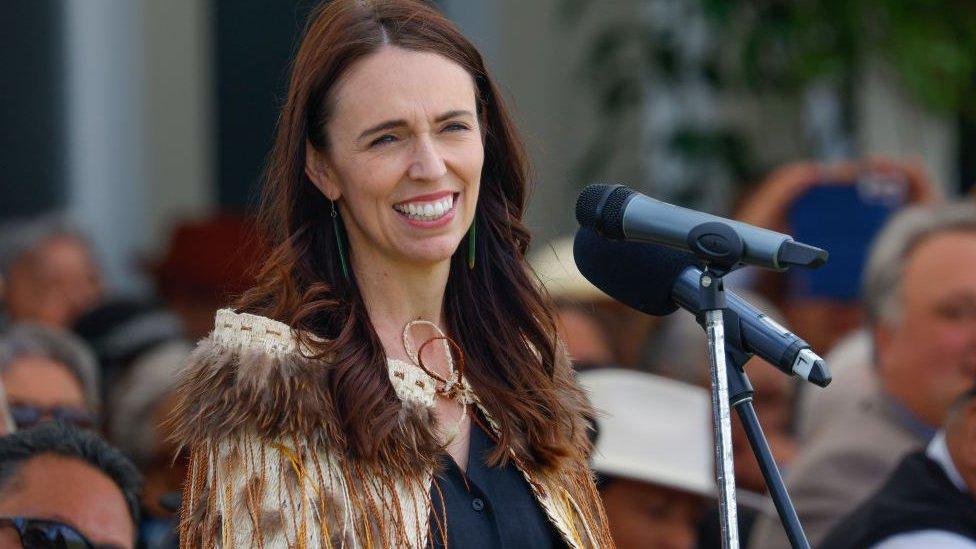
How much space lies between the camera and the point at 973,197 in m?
7.05

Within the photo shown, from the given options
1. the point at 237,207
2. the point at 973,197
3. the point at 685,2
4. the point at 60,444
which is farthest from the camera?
the point at 237,207

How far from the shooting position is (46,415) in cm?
429

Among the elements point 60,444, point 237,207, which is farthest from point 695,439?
point 237,207

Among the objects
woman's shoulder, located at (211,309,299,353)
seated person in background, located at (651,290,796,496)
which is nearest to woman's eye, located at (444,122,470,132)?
woman's shoulder, located at (211,309,299,353)

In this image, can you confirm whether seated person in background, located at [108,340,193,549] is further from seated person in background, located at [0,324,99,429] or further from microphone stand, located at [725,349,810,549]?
microphone stand, located at [725,349,810,549]

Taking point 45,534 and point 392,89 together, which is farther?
point 45,534

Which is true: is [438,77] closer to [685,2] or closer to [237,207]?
[685,2]

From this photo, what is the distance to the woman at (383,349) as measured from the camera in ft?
8.41

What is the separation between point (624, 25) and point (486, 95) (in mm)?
5878

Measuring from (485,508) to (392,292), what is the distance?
0.37 metres

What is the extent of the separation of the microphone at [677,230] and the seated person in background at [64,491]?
1227 mm

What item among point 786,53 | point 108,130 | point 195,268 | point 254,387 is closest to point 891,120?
point 786,53

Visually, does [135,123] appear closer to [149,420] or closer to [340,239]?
[149,420]

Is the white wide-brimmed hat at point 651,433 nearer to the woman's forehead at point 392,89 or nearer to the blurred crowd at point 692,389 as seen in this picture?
the blurred crowd at point 692,389
